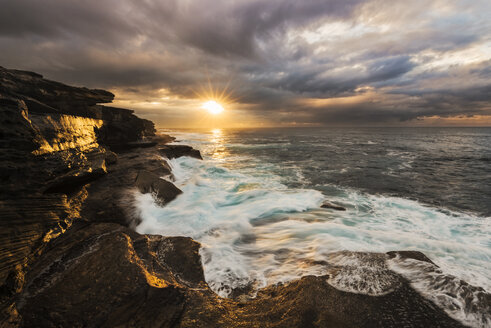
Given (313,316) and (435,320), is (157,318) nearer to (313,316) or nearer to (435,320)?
(313,316)

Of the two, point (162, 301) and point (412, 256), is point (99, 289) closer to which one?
point (162, 301)

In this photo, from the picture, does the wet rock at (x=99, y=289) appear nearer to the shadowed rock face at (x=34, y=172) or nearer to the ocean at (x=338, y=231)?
the shadowed rock face at (x=34, y=172)

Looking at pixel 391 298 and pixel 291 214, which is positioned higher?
pixel 391 298

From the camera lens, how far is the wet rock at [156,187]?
834 cm

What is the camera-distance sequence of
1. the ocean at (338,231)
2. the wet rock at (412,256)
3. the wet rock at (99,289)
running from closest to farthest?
the wet rock at (99,289) < the ocean at (338,231) < the wet rock at (412,256)

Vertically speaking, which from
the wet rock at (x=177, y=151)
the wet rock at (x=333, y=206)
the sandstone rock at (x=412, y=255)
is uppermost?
the sandstone rock at (x=412, y=255)

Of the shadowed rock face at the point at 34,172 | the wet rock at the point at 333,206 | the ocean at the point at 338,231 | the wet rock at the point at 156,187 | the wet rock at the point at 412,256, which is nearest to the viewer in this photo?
the shadowed rock face at the point at 34,172

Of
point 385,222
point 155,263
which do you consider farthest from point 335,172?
point 155,263

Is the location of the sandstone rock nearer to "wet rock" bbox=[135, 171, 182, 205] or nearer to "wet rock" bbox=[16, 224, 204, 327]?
"wet rock" bbox=[16, 224, 204, 327]

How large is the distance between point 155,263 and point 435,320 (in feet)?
15.3

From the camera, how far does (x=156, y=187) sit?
873cm

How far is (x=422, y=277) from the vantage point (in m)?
3.86

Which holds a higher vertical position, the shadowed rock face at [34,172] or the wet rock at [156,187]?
the shadowed rock face at [34,172]

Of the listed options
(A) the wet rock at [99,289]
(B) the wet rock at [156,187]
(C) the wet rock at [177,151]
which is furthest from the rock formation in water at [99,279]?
(C) the wet rock at [177,151]
